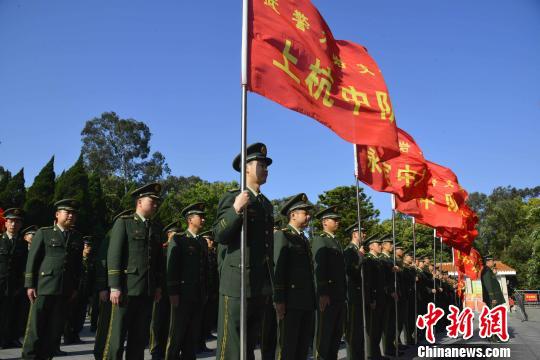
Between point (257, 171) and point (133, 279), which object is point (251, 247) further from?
point (133, 279)

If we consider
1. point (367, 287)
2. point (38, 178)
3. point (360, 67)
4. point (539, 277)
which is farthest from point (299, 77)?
point (539, 277)

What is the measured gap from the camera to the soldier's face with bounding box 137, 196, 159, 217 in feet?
19.6

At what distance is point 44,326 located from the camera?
6.34 metres

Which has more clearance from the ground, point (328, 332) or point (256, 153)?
point (256, 153)

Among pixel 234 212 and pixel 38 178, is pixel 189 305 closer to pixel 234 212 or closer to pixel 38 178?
pixel 234 212

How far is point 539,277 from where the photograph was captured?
1762 inches

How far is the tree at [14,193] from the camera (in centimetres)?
2503

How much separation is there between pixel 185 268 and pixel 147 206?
1.84 meters

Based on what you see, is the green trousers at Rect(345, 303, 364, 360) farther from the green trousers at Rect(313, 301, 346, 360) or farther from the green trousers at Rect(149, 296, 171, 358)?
the green trousers at Rect(149, 296, 171, 358)

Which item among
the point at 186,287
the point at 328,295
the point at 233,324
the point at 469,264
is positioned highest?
the point at 469,264

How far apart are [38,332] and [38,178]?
76.6 ft

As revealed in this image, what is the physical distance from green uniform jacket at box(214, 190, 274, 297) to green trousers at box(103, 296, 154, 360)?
4.59 ft

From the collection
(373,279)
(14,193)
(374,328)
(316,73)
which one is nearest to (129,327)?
(316,73)

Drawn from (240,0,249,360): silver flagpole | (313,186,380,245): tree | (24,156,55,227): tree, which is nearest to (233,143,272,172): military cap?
(240,0,249,360): silver flagpole
